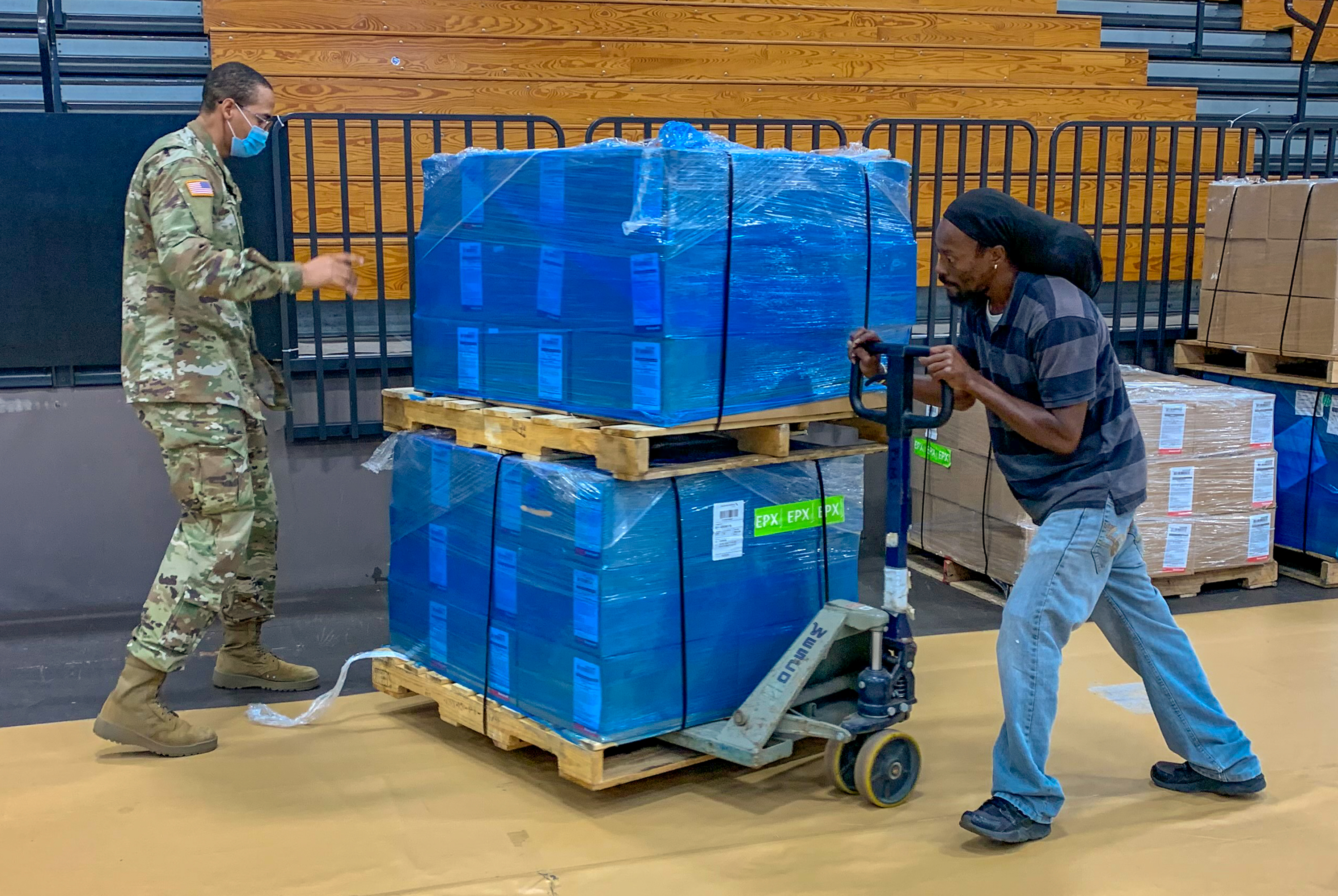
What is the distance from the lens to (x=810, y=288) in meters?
3.99

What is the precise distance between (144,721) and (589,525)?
1721mm

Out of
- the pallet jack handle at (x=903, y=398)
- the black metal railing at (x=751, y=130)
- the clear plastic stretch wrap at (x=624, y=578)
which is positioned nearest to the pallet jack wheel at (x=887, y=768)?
the clear plastic stretch wrap at (x=624, y=578)

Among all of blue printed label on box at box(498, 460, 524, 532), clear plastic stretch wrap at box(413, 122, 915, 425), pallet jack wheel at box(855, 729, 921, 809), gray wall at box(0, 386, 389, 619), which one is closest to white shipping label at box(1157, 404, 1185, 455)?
clear plastic stretch wrap at box(413, 122, 915, 425)

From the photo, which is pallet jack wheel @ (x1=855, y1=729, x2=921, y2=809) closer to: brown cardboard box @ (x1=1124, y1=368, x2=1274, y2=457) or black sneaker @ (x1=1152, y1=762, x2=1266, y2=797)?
black sneaker @ (x1=1152, y1=762, x2=1266, y2=797)

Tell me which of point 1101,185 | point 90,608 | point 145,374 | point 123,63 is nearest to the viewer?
point 145,374

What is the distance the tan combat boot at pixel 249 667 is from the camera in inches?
190

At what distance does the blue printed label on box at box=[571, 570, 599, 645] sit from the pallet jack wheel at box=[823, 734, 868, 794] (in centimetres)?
81

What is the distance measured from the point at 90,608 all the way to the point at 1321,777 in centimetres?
512

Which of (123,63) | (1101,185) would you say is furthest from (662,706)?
(123,63)

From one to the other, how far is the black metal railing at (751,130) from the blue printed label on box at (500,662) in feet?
6.92

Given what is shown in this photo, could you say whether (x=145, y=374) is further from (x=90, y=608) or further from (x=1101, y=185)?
(x=1101, y=185)

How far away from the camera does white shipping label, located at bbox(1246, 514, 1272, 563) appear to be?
20.7 ft

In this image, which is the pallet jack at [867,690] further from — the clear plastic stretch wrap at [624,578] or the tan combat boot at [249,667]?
the tan combat boot at [249,667]

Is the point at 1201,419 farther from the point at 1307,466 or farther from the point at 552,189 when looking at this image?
the point at 552,189
